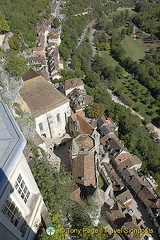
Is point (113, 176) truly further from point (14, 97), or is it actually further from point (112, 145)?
point (14, 97)

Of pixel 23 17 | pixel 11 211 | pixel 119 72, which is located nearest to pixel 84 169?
pixel 11 211

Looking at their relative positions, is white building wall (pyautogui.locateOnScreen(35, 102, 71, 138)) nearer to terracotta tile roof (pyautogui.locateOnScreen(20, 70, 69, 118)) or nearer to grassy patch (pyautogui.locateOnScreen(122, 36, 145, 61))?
terracotta tile roof (pyautogui.locateOnScreen(20, 70, 69, 118))

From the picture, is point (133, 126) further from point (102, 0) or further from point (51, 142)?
point (102, 0)

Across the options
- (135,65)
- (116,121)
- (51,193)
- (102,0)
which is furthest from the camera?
(102,0)

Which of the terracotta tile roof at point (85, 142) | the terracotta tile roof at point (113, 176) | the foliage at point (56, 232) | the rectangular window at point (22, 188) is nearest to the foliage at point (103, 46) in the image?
the terracotta tile roof at point (113, 176)

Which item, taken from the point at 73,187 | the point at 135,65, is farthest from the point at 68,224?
the point at 135,65

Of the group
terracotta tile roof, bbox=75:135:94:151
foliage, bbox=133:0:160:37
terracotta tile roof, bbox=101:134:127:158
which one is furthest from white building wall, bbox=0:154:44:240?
foliage, bbox=133:0:160:37
